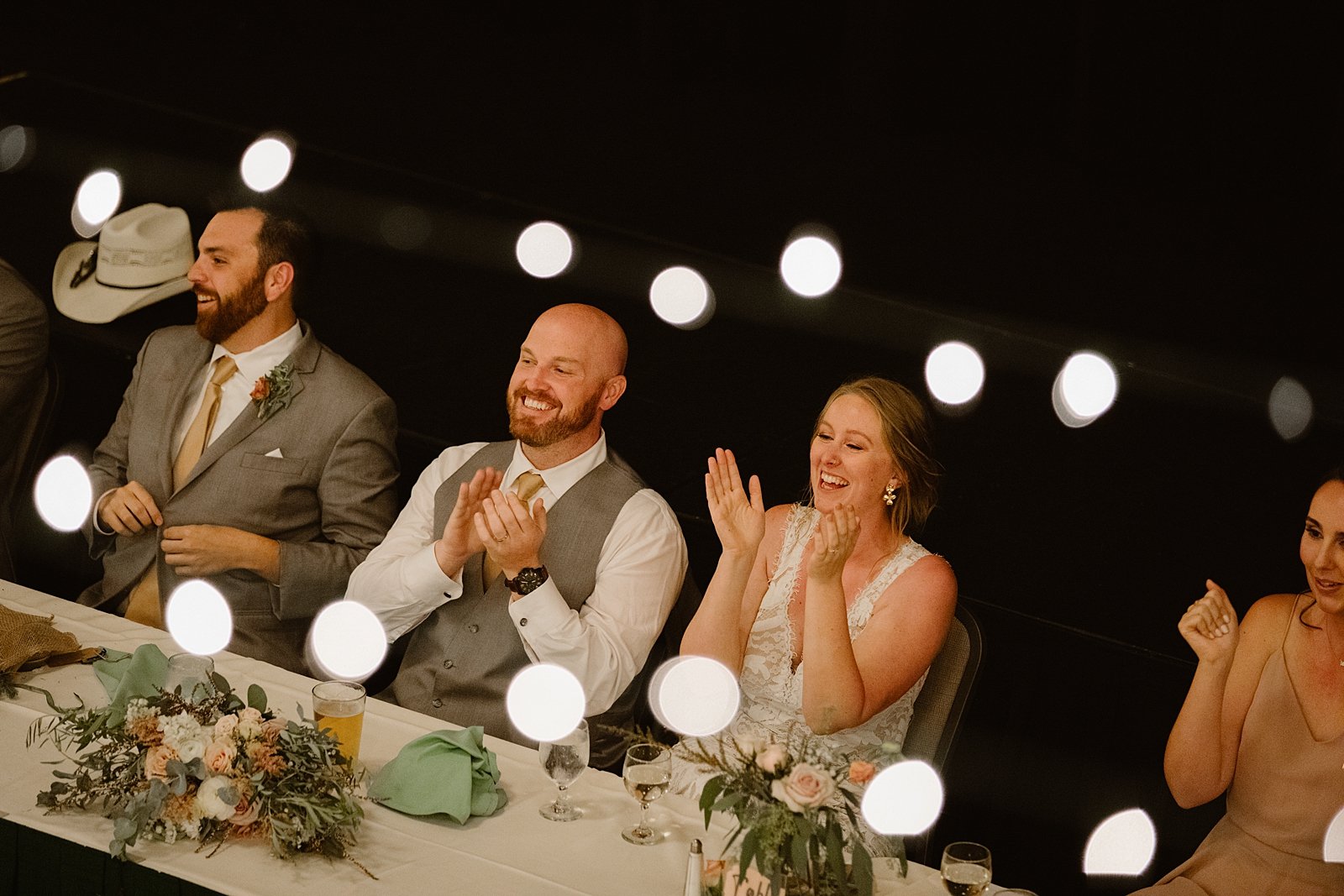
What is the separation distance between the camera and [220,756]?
2969mm

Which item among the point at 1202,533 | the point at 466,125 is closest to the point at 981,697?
the point at 1202,533

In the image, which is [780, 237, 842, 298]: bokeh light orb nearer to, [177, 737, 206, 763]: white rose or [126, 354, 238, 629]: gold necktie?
[126, 354, 238, 629]: gold necktie

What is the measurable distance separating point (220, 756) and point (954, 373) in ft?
7.20

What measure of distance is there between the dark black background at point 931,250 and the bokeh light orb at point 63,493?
0.10m

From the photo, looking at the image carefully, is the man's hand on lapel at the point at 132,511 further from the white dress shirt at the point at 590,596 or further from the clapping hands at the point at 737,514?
the clapping hands at the point at 737,514

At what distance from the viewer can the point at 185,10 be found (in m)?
6.22

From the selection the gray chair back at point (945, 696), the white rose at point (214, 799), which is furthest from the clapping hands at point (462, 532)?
the white rose at point (214, 799)

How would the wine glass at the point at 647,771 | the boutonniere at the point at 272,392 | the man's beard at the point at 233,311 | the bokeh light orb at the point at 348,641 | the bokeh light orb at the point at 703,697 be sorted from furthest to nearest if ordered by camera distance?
the man's beard at the point at 233,311 → the boutonniere at the point at 272,392 → the bokeh light orb at the point at 348,641 → the bokeh light orb at the point at 703,697 → the wine glass at the point at 647,771

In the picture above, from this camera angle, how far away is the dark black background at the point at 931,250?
13.3 feet

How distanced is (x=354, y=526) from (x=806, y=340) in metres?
1.37

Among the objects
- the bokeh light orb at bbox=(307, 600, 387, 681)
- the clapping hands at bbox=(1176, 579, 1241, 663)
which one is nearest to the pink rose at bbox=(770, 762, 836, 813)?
the clapping hands at bbox=(1176, 579, 1241, 663)

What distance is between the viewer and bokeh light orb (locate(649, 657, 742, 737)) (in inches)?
158

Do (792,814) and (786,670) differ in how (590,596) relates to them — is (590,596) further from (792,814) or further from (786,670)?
(792,814)

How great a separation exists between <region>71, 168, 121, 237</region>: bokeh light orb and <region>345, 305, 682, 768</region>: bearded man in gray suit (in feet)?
5.26
